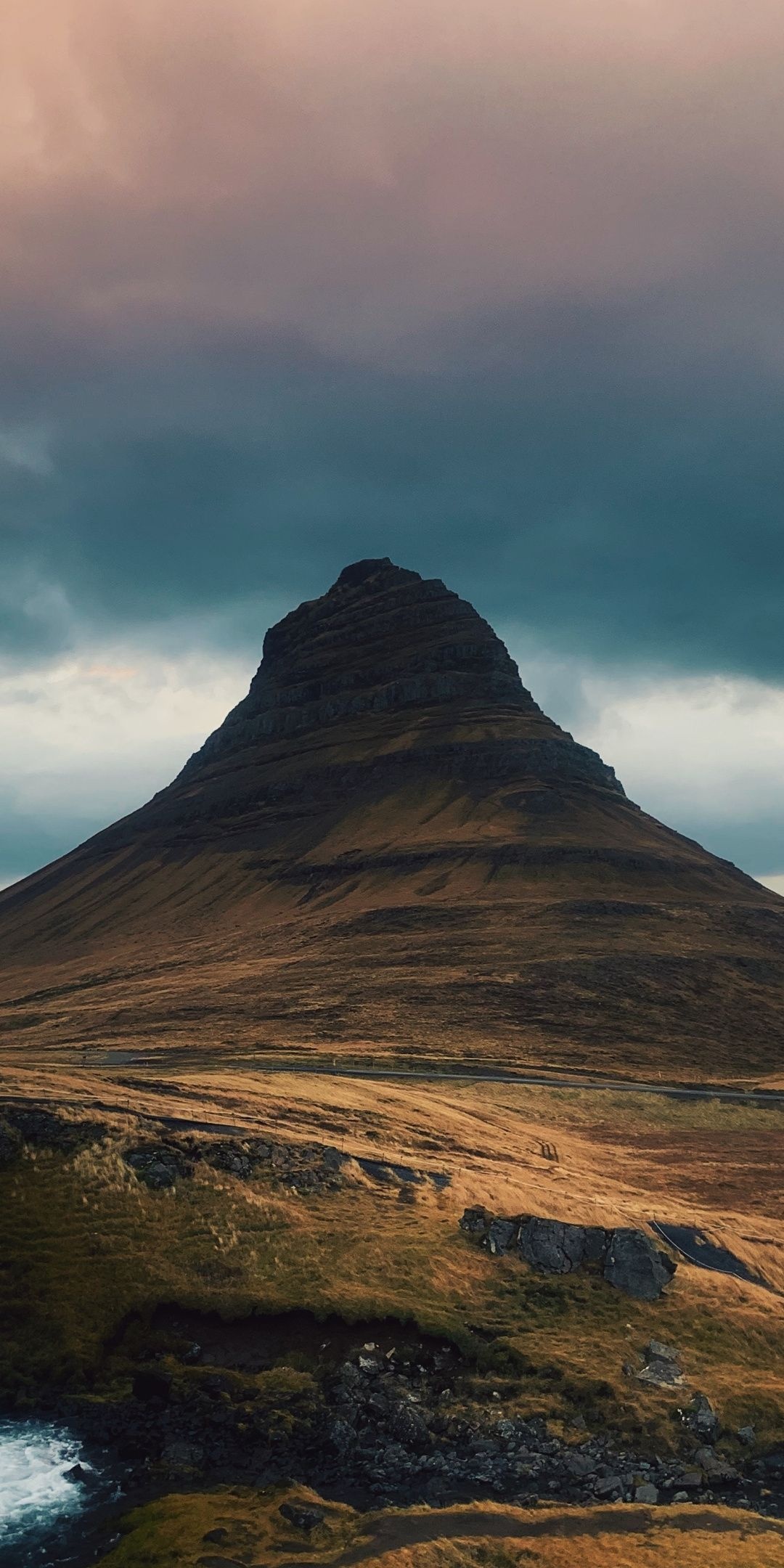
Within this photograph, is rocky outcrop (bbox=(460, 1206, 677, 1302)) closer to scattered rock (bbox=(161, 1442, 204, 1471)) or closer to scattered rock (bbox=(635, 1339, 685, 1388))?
scattered rock (bbox=(635, 1339, 685, 1388))

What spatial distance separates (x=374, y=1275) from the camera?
120 feet

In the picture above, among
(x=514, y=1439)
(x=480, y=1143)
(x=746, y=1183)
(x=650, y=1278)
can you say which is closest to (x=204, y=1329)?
(x=514, y=1439)

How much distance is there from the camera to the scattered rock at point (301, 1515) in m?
24.5

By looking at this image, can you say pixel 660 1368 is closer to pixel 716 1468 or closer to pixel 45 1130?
pixel 716 1468

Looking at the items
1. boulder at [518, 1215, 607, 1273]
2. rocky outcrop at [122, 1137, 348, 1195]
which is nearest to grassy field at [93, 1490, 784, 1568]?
boulder at [518, 1215, 607, 1273]

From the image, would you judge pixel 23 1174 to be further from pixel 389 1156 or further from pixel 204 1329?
pixel 389 1156

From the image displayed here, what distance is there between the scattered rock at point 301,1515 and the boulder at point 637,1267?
16.0 meters

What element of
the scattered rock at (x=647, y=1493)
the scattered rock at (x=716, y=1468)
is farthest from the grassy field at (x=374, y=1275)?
the scattered rock at (x=647, y=1493)

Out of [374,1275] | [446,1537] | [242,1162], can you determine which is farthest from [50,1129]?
[446,1537]

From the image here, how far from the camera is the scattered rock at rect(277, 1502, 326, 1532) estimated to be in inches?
965

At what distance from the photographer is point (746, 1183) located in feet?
206

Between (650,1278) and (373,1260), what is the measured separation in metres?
10.3

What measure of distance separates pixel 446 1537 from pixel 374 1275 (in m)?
12.5

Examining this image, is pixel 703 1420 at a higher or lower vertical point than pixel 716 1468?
higher
